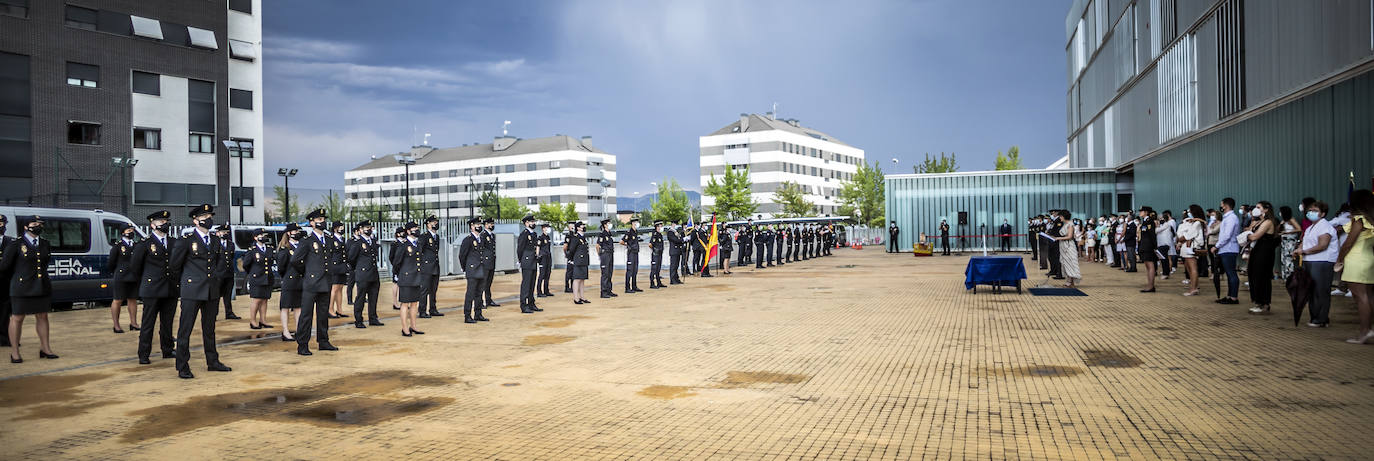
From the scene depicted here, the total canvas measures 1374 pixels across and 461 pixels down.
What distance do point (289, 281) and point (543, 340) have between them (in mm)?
3311

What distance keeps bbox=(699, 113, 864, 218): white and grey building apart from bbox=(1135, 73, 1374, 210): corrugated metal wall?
7073cm

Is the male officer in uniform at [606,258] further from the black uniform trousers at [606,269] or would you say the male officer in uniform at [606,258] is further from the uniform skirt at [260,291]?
the uniform skirt at [260,291]

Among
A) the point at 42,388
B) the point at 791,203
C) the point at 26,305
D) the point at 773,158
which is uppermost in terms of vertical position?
the point at 773,158

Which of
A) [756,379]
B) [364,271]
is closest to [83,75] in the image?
[364,271]

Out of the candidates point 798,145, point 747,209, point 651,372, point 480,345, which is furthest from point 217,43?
point 798,145

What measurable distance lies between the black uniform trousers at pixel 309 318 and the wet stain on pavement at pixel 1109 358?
853 cm

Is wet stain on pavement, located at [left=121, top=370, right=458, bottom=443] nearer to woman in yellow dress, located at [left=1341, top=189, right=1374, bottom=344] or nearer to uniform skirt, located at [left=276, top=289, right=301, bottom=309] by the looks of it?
uniform skirt, located at [left=276, top=289, right=301, bottom=309]

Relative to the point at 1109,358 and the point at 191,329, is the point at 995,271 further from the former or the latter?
the point at 191,329

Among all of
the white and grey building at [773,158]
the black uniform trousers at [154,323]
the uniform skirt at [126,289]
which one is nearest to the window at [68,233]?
the uniform skirt at [126,289]

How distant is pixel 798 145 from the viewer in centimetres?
10562

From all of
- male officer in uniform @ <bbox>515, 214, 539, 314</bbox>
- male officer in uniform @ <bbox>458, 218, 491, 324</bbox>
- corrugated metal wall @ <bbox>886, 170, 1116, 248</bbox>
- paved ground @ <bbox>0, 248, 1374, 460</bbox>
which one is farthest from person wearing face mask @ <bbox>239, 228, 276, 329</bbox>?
corrugated metal wall @ <bbox>886, 170, 1116, 248</bbox>

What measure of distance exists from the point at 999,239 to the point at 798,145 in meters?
64.4

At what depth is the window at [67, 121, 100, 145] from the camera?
3469 centimetres

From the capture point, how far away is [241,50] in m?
40.4
